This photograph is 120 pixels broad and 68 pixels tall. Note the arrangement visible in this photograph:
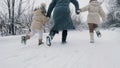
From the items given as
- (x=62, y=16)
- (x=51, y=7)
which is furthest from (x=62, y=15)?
(x=51, y=7)

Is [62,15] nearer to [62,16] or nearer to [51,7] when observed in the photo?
[62,16]

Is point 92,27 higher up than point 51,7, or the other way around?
point 51,7

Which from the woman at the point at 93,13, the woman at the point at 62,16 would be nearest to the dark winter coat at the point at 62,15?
the woman at the point at 62,16

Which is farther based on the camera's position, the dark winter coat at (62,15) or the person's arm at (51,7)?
the person's arm at (51,7)

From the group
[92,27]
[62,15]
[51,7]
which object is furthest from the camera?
[92,27]

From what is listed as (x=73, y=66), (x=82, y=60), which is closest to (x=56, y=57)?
(x=82, y=60)

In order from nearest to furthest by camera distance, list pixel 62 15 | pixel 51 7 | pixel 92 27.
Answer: pixel 62 15, pixel 51 7, pixel 92 27

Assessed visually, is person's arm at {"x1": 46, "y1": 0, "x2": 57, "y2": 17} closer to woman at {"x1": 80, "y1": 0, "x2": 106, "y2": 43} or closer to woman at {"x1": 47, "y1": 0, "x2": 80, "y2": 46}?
woman at {"x1": 47, "y1": 0, "x2": 80, "y2": 46}

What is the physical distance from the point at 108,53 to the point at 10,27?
13560 millimetres

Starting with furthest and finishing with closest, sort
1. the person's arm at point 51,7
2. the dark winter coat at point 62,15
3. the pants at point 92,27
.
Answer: the pants at point 92,27, the person's arm at point 51,7, the dark winter coat at point 62,15

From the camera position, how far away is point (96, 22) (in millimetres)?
9398

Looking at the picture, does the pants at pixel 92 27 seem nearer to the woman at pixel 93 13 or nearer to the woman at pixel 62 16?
the woman at pixel 93 13

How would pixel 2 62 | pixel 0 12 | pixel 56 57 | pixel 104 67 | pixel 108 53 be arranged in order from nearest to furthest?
pixel 104 67 → pixel 2 62 → pixel 56 57 → pixel 108 53 → pixel 0 12

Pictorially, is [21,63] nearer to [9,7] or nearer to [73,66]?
[73,66]
